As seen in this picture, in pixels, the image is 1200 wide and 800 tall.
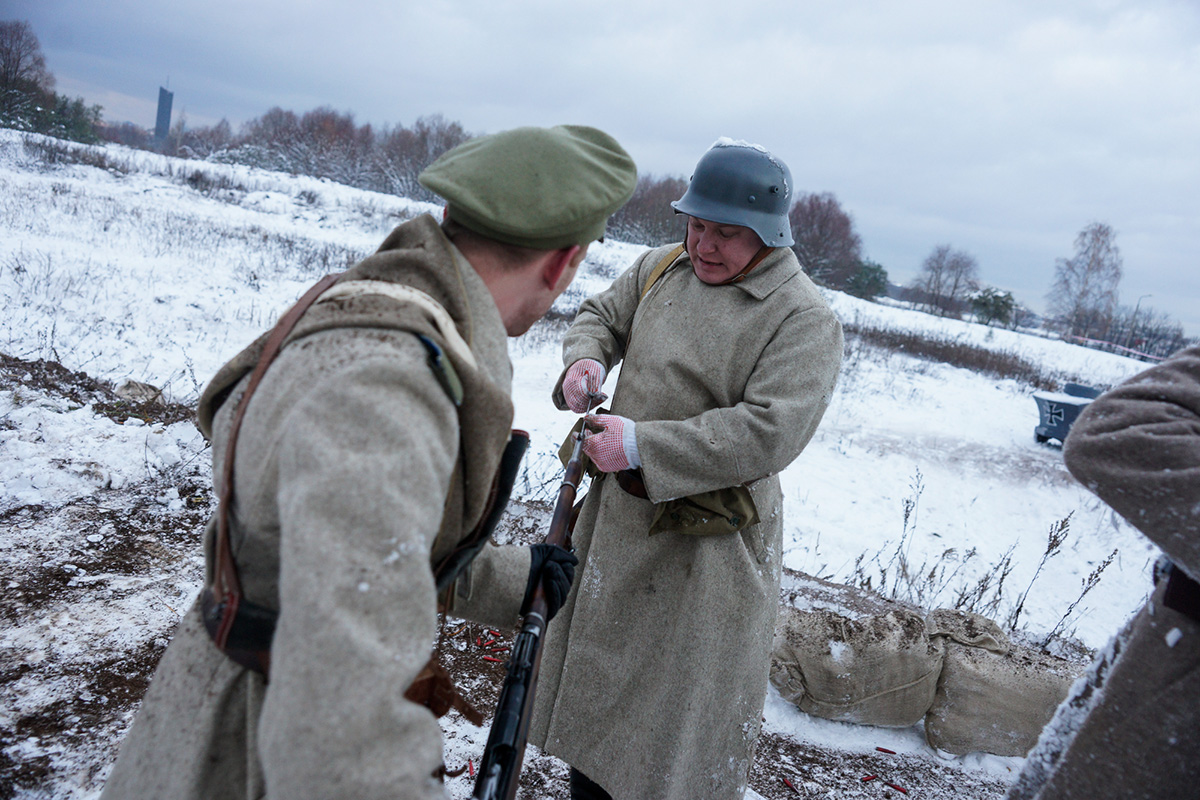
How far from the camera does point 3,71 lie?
82.8 feet

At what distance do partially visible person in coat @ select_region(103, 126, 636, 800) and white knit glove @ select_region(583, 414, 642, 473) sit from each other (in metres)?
0.63

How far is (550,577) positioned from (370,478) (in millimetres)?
858

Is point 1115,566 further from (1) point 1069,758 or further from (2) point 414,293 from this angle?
(2) point 414,293

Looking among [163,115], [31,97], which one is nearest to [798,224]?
[31,97]

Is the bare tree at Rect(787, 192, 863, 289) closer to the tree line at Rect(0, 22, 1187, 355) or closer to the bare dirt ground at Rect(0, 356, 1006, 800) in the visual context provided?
the tree line at Rect(0, 22, 1187, 355)

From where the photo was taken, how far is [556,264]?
1.28m

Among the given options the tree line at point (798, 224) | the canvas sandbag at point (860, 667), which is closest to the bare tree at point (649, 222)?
the tree line at point (798, 224)

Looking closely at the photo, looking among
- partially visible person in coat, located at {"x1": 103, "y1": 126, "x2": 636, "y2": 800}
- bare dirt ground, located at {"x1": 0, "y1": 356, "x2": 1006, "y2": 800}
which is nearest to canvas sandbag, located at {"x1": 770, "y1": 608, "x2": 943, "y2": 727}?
bare dirt ground, located at {"x1": 0, "y1": 356, "x2": 1006, "y2": 800}

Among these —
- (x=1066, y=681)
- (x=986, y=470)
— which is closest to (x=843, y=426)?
(x=986, y=470)

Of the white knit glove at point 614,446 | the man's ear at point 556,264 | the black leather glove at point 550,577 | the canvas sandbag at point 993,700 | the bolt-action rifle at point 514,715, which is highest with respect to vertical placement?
the man's ear at point 556,264

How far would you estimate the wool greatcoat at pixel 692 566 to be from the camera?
6.23 ft

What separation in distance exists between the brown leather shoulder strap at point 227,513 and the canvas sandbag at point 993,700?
3038 millimetres

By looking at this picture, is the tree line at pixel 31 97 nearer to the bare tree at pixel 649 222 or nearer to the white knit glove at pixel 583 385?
the bare tree at pixel 649 222

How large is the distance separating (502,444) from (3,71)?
35172mm
